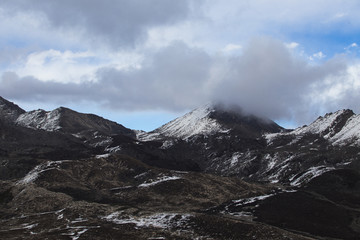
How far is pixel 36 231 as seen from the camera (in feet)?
241

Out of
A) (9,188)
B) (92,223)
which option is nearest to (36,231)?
(92,223)

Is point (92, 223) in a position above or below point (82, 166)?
below

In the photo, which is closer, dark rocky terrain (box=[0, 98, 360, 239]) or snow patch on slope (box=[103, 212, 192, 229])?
dark rocky terrain (box=[0, 98, 360, 239])

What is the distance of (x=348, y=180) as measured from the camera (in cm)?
17738

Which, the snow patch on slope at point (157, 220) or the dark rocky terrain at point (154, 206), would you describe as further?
the snow patch on slope at point (157, 220)

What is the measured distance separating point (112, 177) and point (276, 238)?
105330 mm

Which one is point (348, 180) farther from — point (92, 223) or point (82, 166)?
point (92, 223)

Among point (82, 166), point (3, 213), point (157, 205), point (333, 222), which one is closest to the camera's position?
point (333, 222)

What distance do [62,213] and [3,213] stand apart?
716 inches

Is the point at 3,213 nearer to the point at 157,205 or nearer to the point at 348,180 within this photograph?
the point at 157,205

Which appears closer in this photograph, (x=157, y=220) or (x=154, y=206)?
(x=157, y=220)

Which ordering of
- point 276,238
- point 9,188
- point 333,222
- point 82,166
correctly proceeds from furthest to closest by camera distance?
point 82,166
point 9,188
point 333,222
point 276,238

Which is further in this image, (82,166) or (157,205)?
(82,166)

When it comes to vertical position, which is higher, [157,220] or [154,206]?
[154,206]
